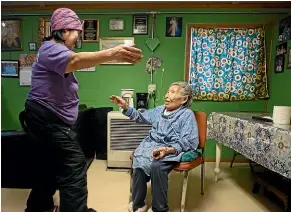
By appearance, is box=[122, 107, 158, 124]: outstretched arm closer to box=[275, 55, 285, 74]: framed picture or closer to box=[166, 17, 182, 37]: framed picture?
box=[166, 17, 182, 37]: framed picture

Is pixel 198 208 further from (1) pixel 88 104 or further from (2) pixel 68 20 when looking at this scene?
(1) pixel 88 104

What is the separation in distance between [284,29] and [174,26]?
1.18 meters

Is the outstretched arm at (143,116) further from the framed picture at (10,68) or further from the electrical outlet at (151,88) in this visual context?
the framed picture at (10,68)

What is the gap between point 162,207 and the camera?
1.49 metres

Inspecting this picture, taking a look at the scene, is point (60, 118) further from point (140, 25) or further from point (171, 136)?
point (140, 25)

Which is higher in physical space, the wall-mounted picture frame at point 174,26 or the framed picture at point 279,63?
the wall-mounted picture frame at point 174,26

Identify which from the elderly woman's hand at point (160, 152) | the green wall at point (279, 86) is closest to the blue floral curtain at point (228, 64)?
the green wall at point (279, 86)

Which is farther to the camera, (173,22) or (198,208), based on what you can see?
(173,22)

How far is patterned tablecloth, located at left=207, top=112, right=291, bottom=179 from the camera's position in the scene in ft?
4.11

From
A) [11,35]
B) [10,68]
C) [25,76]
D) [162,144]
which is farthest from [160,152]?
[11,35]

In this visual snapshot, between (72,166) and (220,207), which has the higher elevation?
(72,166)

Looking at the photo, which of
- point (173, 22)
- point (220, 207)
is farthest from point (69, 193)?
point (173, 22)

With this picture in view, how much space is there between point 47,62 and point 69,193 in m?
0.65

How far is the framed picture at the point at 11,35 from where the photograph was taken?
2.96 m
